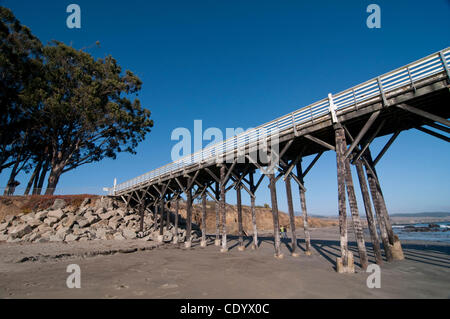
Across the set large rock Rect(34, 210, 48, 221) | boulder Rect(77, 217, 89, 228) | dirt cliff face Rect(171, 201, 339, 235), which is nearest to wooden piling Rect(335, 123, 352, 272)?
boulder Rect(77, 217, 89, 228)

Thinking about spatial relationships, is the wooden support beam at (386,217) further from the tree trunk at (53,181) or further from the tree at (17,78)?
the tree trunk at (53,181)

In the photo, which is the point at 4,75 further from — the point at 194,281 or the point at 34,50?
the point at 194,281

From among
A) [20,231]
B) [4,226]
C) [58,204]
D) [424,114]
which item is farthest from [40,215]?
[424,114]

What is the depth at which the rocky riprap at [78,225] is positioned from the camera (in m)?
15.2

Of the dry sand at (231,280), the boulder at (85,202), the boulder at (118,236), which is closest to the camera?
the dry sand at (231,280)

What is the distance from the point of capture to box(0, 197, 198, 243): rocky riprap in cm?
1516

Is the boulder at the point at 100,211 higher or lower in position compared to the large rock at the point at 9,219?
higher

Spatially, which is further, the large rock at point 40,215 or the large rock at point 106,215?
the large rock at point 106,215

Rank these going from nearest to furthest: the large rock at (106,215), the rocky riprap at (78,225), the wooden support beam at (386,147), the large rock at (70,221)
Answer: the wooden support beam at (386,147)
the rocky riprap at (78,225)
the large rock at (70,221)
the large rock at (106,215)

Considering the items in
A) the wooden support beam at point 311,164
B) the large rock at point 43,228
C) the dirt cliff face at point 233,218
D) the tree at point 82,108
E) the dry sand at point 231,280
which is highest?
the tree at point 82,108

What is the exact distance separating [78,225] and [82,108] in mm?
13638

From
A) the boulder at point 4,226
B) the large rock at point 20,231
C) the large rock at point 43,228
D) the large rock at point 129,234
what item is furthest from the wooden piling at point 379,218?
the boulder at point 4,226
